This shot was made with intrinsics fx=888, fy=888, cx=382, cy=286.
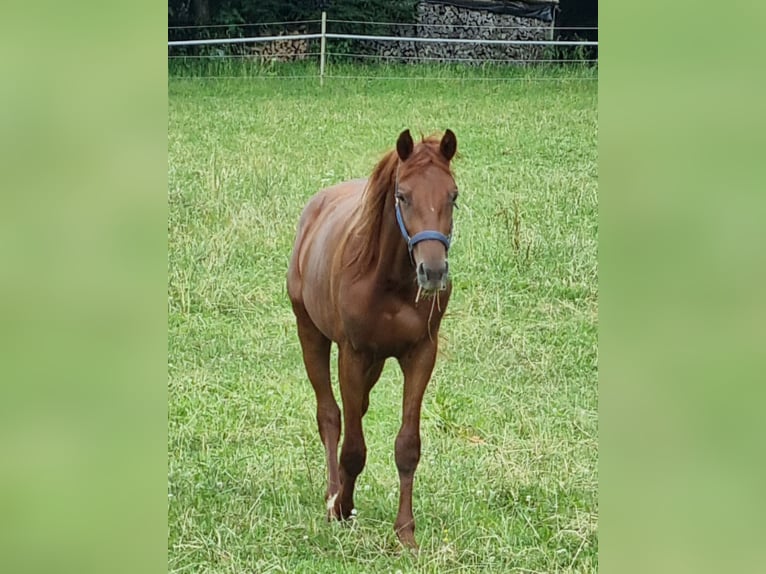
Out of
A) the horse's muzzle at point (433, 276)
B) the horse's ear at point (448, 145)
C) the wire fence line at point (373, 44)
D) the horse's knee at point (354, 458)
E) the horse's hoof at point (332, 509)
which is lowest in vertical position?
the horse's hoof at point (332, 509)

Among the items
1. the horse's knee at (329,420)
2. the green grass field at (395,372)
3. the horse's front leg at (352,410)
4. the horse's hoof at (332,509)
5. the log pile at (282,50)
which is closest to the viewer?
the green grass field at (395,372)

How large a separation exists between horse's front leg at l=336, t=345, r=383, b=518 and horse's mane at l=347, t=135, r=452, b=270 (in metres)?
0.30

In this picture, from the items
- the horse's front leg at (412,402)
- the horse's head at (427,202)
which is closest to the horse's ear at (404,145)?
the horse's head at (427,202)

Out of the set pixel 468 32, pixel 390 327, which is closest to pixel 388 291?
pixel 390 327

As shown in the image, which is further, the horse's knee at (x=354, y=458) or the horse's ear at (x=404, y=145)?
the horse's knee at (x=354, y=458)

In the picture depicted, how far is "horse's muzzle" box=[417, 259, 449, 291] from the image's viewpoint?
2213 millimetres

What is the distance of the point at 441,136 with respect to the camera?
2447mm

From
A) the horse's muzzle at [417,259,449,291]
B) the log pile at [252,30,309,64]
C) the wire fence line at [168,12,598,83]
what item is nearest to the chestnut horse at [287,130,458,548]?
the horse's muzzle at [417,259,449,291]

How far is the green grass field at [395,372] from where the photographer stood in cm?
220

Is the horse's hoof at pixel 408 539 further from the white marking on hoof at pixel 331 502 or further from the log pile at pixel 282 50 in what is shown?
the log pile at pixel 282 50

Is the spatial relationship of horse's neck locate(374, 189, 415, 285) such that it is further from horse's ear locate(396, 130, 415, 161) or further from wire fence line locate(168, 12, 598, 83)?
wire fence line locate(168, 12, 598, 83)

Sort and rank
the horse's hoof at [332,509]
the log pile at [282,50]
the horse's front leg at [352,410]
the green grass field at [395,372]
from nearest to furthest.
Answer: the green grass field at [395,372] → the log pile at [282,50] → the horse's hoof at [332,509] → the horse's front leg at [352,410]
